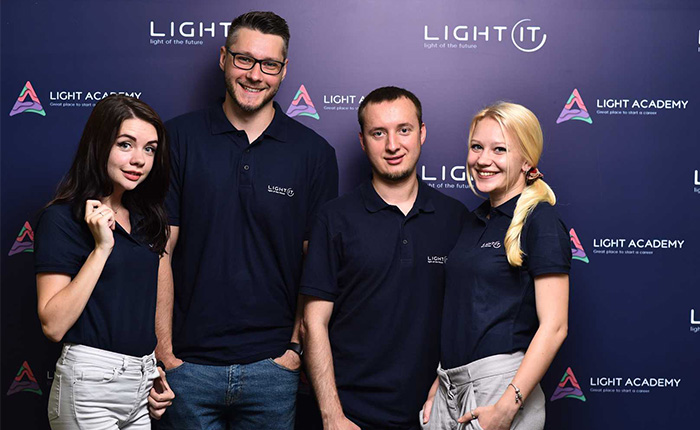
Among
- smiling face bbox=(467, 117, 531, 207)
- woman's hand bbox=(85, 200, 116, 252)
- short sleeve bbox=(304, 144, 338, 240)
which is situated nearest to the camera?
woman's hand bbox=(85, 200, 116, 252)

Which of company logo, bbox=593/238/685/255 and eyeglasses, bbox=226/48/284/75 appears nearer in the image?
eyeglasses, bbox=226/48/284/75

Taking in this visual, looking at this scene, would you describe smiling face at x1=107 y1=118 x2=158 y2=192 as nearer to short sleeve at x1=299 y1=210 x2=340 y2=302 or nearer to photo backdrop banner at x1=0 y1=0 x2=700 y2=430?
short sleeve at x1=299 y1=210 x2=340 y2=302

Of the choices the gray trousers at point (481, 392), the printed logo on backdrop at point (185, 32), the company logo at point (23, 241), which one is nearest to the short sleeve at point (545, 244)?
the gray trousers at point (481, 392)

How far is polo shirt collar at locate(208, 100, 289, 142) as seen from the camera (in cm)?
220

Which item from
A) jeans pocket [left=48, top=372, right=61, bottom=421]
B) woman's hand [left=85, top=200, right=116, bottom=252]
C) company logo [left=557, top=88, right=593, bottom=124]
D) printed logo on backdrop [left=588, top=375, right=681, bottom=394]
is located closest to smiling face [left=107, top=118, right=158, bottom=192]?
woman's hand [left=85, top=200, right=116, bottom=252]

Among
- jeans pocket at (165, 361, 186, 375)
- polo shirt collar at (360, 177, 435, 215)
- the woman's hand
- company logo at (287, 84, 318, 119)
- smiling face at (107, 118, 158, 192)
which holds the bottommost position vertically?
jeans pocket at (165, 361, 186, 375)

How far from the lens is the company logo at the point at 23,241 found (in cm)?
265

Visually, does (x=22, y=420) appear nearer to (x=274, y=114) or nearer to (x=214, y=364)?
(x=214, y=364)

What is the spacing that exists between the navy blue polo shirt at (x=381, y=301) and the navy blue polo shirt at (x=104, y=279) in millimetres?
505

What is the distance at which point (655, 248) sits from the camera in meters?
2.69

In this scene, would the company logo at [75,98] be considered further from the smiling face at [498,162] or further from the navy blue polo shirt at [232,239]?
the smiling face at [498,162]

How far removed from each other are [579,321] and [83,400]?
1.84m

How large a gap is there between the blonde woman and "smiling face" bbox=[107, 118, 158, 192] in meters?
0.90

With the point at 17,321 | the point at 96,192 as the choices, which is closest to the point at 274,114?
the point at 96,192
